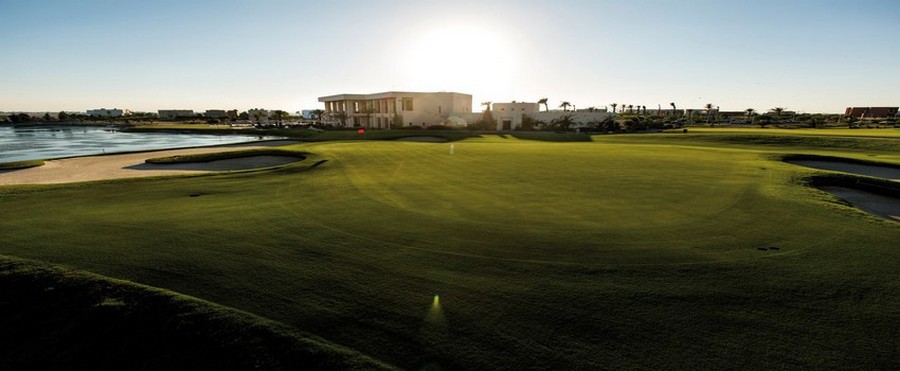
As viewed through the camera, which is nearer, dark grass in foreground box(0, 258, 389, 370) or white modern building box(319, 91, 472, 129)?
dark grass in foreground box(0, 258, 389, 370)

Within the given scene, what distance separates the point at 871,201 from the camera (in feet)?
49.3

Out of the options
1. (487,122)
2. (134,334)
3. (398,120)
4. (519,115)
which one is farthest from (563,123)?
(134,334)

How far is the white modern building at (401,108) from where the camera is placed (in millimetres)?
77375

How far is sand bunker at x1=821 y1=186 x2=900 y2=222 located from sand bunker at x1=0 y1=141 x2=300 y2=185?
30.0m

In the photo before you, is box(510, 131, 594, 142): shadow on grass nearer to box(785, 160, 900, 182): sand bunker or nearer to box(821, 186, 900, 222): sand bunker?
box(785, 160, 900, 182): sand bunker

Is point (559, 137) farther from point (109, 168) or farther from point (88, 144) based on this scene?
point (88, 144)

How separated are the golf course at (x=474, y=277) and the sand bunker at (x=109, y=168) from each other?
887 centimetres

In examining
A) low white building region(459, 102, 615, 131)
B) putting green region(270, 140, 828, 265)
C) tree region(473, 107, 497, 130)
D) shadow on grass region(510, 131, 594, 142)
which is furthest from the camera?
low white building region(459, 102, 615, 131)

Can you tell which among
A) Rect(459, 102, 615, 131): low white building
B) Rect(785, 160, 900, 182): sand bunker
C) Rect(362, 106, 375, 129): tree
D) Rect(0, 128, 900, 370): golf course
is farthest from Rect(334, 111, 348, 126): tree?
Rect(785, 160, 900, 182): sand bunker

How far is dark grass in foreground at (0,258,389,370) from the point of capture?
5.47 meters

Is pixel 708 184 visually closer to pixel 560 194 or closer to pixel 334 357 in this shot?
pixel 560 194

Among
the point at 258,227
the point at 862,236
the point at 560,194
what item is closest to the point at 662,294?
the point at 862,236

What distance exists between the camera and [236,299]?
22.4ft

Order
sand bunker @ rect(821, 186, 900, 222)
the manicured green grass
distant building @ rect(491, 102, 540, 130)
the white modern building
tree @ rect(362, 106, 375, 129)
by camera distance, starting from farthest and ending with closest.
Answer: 1. tree @ rect(362, 106, 375, 129)
2. the white modern building
3. distant building @ rect(491, 102, 540, 130)
4. the manicured green grass
5. sand bunker @ rect(821, 186, 900, 222)
